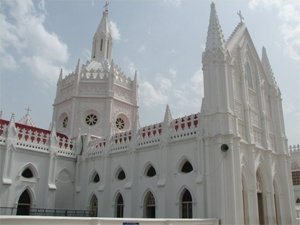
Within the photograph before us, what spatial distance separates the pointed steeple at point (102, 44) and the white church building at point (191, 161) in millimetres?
11726

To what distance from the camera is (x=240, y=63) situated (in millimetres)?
25297

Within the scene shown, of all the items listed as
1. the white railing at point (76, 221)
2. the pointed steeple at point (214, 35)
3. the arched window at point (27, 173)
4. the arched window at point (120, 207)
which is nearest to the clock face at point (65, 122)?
the arched window at point (27, 173)

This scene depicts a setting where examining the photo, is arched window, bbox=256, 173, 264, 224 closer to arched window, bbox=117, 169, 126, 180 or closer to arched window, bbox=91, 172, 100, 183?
arched window, bbox=117, 169, 126, 180

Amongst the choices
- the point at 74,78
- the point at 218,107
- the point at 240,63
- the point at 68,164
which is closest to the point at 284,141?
the point at 240,63

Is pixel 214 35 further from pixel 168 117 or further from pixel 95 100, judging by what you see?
pixel 95 100

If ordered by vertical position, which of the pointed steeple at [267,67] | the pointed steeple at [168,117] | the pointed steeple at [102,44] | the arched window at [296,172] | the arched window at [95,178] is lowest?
the arched window at [95,178]

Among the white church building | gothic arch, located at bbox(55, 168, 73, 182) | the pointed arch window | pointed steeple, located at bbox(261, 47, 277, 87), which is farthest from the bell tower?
pointed steeple, located at bbox(261, 47, 277, 87)

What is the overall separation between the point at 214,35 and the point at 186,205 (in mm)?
12509

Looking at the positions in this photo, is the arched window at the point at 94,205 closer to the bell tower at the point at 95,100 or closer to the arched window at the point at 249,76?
the bell tower at the point at 95,100

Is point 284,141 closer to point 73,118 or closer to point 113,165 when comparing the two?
point 113,165

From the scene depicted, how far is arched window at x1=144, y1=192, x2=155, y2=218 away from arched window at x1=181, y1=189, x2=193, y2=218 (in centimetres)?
281

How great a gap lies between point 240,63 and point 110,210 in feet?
52.9

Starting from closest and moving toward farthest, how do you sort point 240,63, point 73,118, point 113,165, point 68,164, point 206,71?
point 206,71, point 240,63, point 113,165, point 68,164, point 73,118

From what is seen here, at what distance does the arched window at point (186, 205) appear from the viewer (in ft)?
69.7
